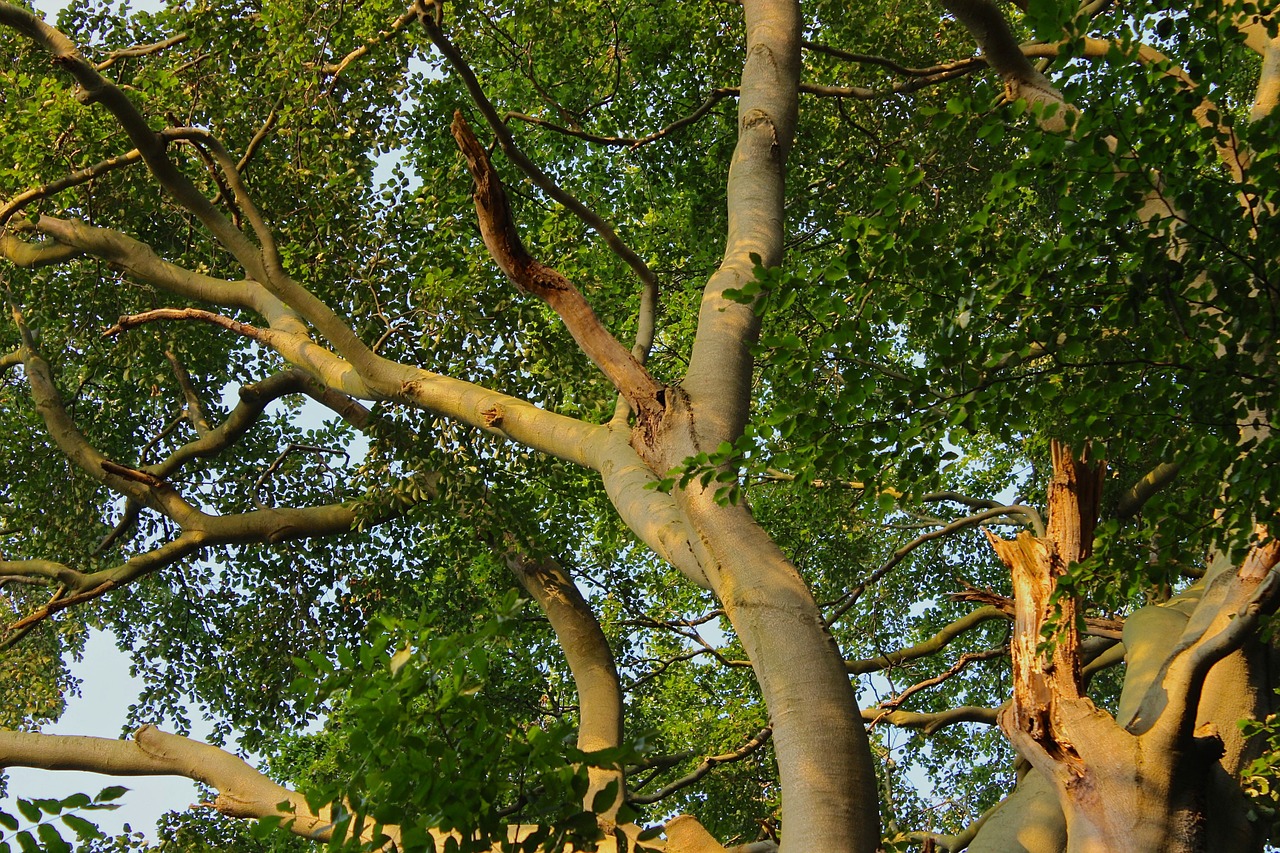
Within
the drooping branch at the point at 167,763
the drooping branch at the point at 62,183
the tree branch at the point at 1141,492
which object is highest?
the drooping branch at the point at 62,183

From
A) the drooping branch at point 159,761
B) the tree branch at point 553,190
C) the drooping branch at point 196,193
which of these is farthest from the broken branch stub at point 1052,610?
the drooping branch at point 196,193

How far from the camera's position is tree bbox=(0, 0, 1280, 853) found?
439 centimetres

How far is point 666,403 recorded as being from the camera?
5137mm

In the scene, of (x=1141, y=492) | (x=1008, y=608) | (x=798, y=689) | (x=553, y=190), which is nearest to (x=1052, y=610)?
(x=1008, y=608)

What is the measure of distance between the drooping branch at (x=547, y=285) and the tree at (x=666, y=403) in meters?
0.02

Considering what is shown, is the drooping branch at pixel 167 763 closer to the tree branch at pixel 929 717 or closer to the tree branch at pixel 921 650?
the tree branch at pixel 929 717

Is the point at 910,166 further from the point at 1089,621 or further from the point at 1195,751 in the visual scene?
the point at 1089,621

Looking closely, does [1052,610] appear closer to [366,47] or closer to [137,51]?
[366,47]

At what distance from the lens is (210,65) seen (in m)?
10.2

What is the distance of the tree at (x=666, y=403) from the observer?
439 cm

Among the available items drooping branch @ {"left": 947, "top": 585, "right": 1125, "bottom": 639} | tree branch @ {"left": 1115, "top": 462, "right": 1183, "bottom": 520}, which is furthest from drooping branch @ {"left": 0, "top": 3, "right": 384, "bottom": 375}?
tree branch @ {"left": 1115, "top": 462, "right": 1183, "bottom": 520}

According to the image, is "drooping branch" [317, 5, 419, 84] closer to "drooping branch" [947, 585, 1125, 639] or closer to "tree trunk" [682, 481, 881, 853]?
"tree trunk" [682, 481, 881, 853]

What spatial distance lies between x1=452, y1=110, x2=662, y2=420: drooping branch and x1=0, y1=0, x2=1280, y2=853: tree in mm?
23

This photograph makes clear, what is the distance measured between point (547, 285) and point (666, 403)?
977 mm
